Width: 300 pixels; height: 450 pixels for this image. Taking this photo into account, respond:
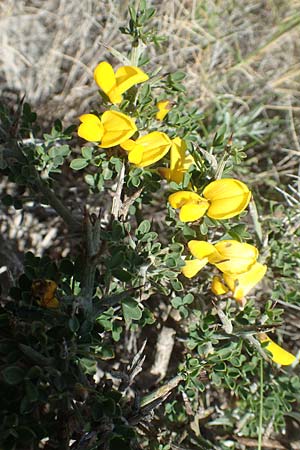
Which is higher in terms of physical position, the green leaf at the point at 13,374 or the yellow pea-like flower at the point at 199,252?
the yellow pea-like flower at the point at 199,252

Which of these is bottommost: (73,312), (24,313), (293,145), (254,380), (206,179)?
(254,380)

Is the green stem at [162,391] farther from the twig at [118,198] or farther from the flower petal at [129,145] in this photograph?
the flower petal at [129,145]

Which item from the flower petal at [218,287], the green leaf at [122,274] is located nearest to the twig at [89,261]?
the green leaf at [122,274]

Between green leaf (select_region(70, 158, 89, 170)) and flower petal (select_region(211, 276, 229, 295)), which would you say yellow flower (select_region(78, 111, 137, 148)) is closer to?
green leaf (select_region(70, 158, 89, 170))

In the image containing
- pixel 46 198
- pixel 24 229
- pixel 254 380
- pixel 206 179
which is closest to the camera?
pixel 206 179

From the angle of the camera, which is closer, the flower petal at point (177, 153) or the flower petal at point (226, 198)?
the flower petal at point (226, 198)

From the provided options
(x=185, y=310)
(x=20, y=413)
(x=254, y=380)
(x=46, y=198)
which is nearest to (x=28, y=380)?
(x=20, y=413)

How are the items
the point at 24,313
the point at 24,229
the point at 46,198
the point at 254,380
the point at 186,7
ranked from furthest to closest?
the point at 186,7 < the point at 24,229 < the point at 254,380 < the point at 46,198 < the point at 24,313

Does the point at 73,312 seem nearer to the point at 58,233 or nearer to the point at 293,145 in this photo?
the point at 58,233
